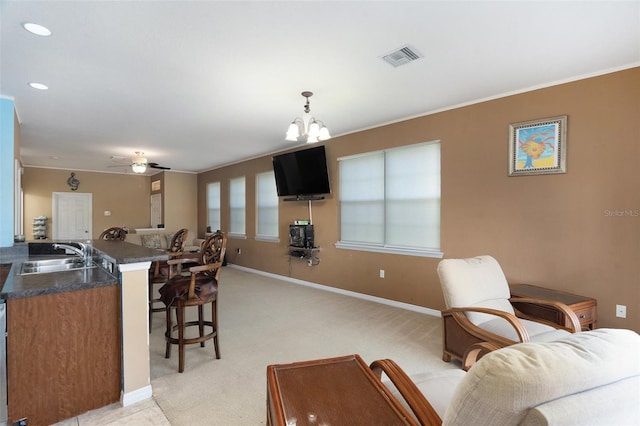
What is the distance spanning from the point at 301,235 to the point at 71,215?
275 inches

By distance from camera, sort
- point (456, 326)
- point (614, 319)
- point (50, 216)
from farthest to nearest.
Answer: point (50, 216) → point (614, 319) → point (456, 326)

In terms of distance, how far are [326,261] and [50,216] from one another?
7728 mm

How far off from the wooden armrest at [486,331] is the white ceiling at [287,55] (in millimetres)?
2051

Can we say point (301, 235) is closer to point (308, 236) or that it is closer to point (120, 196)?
point (308, 236)

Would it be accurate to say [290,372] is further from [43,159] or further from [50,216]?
[50,216]

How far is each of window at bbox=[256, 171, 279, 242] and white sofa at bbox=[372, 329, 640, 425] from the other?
559 cm

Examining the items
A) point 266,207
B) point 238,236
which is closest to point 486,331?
point 266,207

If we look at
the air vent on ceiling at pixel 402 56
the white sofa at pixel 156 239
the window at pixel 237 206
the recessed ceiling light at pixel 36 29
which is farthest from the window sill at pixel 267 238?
the recessed ceiling light at pixel 36 29

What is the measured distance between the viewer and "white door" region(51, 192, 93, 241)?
25.7ft

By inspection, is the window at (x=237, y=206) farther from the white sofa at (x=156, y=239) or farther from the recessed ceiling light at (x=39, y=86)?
the recessed ceiling light at (x=39, y=86)

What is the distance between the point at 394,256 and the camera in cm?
426

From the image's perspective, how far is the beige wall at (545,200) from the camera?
2.63 metres

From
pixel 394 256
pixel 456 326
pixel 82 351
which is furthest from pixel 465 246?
pixel 82 351

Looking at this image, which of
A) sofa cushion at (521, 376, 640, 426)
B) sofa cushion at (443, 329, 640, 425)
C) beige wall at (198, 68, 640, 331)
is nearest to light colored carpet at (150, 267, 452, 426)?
beige wall at (198, 68, 640, 331)
